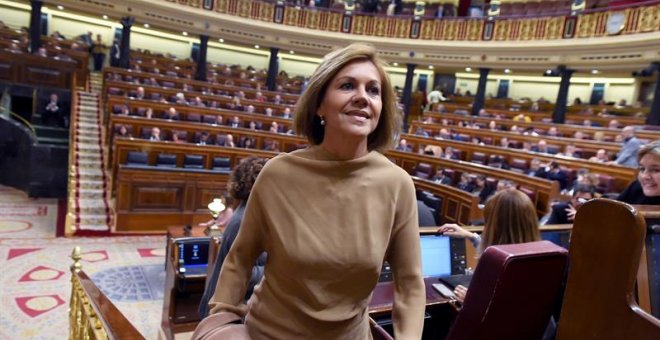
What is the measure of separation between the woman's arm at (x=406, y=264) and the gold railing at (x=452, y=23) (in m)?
10.8

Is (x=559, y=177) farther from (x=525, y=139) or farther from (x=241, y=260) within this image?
(x=241, y=260)

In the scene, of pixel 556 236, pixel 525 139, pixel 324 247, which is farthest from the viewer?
pixel 525 139

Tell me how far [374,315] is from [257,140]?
21.6 feet

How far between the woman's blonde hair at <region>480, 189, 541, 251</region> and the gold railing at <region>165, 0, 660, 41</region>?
32.3 feet

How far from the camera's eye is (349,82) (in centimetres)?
84

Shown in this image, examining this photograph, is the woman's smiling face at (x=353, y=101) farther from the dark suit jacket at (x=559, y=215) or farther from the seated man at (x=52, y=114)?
the seated man at (x=52, y=114)

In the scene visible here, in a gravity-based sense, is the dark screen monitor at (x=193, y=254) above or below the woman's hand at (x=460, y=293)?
below

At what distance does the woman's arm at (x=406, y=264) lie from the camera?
2.82ft

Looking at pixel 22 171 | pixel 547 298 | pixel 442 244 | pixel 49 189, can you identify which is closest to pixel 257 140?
pixel 49 189

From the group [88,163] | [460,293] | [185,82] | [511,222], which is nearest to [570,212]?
[511,222]

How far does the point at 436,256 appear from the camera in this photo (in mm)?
1974

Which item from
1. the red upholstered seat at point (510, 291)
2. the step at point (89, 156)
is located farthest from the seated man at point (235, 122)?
the red upholstered seat at point (510, 291)

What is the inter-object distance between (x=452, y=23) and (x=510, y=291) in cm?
1291

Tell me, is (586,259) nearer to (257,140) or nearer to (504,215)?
(504,215)
